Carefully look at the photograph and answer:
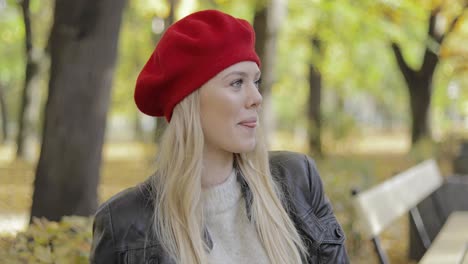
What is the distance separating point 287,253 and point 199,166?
1.30ft

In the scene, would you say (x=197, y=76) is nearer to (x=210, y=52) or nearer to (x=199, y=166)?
(x=210, y=52)

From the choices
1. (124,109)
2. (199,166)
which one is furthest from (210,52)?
(124,109)

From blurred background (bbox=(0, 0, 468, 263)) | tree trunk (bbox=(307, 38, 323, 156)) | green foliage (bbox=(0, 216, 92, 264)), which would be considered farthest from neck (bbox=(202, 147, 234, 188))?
tree trunk (bbox=(307, 38, 323, 156))

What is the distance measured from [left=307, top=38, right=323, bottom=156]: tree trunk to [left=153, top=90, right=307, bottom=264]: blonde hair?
1427 centimetres

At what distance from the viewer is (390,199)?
16.9 ft

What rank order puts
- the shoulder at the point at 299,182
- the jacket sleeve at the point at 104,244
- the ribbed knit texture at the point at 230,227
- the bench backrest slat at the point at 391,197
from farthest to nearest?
the bench backrest slat at the point at 391,197, the shoulder at the point at 299,182, the ribbed knit texture at the point at 230,227, the jacket sleeve at the point at 104,244

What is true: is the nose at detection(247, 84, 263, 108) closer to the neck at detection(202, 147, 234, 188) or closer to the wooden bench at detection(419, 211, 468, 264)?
the neck at detection(202, 147, 234, 188)

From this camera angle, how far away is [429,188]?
7.01m

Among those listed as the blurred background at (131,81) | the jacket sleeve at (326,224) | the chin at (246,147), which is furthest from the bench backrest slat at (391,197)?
the chin at (246,147)

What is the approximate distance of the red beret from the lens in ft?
7.57

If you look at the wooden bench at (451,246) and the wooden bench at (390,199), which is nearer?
the wooden bench at (390,199)

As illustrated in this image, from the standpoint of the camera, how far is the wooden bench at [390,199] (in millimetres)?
4297

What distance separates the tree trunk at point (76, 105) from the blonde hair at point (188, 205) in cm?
365

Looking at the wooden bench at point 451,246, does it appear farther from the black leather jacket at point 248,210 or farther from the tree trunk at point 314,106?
the tree trunk at point 314,106
